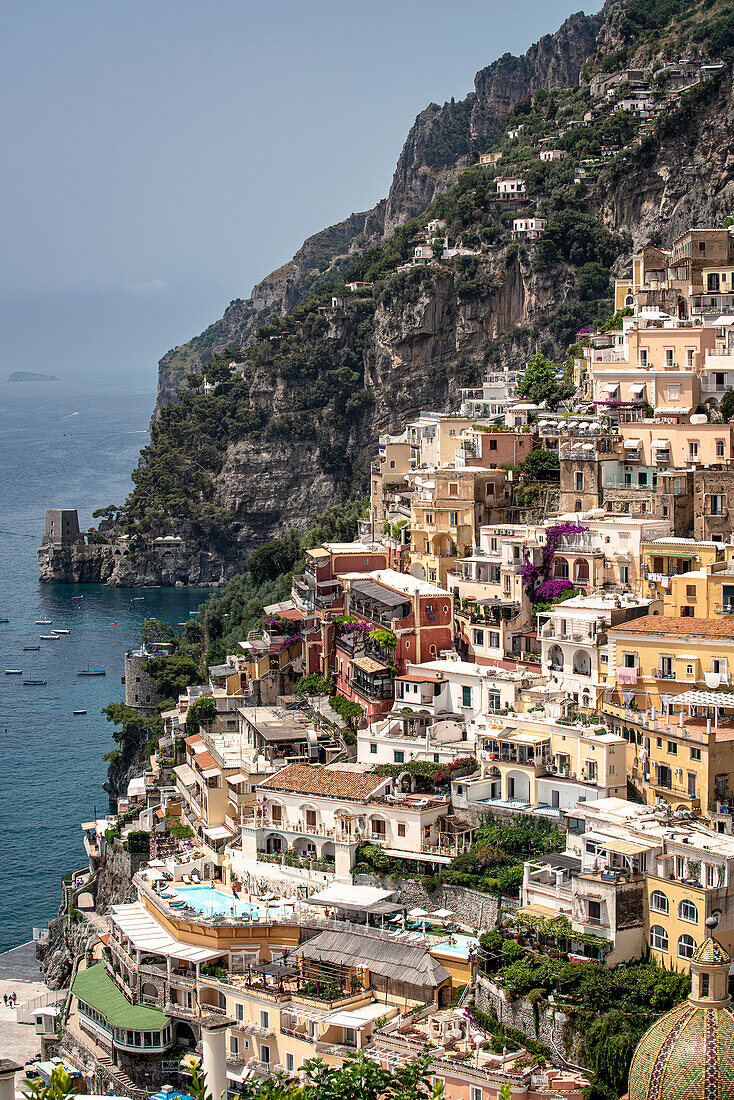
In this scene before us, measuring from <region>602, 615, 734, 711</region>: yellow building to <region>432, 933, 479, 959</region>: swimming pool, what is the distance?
6.96 m

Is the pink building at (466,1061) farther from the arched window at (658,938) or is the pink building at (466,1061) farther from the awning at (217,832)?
the awning at (217,832)

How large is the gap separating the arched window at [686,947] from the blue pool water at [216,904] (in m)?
10.4

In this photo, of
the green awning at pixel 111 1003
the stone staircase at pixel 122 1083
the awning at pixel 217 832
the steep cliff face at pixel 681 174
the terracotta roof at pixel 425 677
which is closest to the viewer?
the stone staircase at pixel 122 1083

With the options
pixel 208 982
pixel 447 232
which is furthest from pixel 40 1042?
pixel 447 232

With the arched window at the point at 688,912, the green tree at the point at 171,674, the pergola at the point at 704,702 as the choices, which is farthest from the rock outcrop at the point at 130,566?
the arched window at the point at 688,912

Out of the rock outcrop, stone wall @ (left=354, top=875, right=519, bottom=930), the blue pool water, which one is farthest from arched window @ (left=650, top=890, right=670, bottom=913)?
the rock outcrop

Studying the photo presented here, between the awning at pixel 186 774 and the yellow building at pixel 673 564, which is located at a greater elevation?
the yellow building at pixel 673 564

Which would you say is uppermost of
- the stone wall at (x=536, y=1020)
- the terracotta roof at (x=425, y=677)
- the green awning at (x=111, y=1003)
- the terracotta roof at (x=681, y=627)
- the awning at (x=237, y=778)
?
the terracotta roof at (x=681, y=627)

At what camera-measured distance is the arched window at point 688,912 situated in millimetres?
29903

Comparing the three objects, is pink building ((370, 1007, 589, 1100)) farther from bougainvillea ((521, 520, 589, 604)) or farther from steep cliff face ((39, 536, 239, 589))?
steep cliff face ((39, 536, 239, 589))

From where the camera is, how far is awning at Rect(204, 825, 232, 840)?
41719 millimetres

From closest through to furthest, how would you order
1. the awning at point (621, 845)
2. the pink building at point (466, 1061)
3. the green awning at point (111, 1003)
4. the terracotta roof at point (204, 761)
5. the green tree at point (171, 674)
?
the pink building at point (466, 1061) < the awning at point (621, 845) < the green awning at point (111, 1003) < the terracotta roof at point (204, 761) < the green tree at point (171, 674)

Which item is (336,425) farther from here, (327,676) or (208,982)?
(208,982)

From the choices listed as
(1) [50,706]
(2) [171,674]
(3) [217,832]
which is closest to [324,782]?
(3) [217,832]
